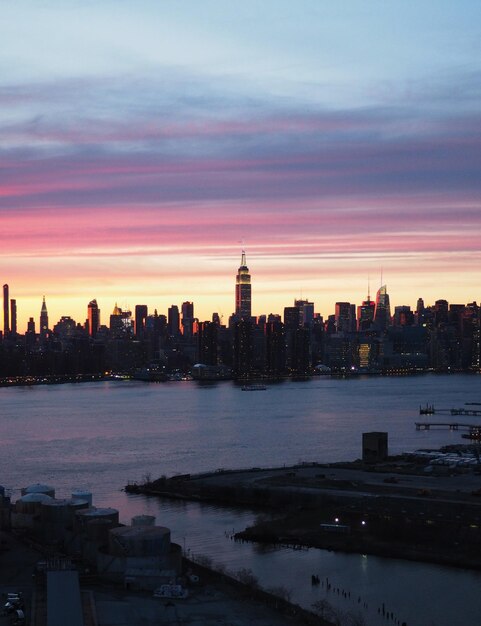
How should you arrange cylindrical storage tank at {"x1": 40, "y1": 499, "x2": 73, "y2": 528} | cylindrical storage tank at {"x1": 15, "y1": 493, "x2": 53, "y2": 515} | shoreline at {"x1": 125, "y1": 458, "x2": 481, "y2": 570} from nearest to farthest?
cylindrical storage tank at {"x1": 40, "y1": 499, "x2": 73, "y2": 528} < shoreline at {"x1": 125, "y1": 458, "x2": 481, "y2": 570} < cylindrical storage tank at {"x1": 15, "y1": 493, "x2": 53, "y2": 515}

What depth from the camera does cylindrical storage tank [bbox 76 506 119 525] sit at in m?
19.0

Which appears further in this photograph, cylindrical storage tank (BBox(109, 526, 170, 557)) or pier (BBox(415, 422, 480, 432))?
pier (BBox(415, 422, 480, 432))

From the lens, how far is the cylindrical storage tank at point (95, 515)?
1897 centimetres

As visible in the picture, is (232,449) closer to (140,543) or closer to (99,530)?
(99,530)

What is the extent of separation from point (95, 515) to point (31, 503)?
257 centimetres

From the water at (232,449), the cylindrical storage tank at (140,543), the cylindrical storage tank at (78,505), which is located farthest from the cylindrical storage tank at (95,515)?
the water at (232,449)

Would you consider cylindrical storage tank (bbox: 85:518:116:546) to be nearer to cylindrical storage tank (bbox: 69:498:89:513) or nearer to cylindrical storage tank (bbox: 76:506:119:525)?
cylindrical storage tank (bbox: 76:506:119:525)

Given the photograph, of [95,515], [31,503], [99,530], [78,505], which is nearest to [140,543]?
[99,530]

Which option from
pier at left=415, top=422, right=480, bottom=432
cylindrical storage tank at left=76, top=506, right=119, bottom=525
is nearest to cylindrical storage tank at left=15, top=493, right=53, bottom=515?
cylindrical storage tank at left=76, top=506, right=119, bottom=525

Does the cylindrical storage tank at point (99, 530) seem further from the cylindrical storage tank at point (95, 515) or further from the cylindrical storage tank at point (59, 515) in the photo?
the cylindrical storage tank at point (59, 515)

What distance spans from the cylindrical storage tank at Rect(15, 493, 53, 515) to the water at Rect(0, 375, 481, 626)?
8.80 feet

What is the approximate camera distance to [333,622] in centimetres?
1598

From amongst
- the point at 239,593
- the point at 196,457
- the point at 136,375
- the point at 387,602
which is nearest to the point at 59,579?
the point at 239,593

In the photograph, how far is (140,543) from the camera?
1720 cm
